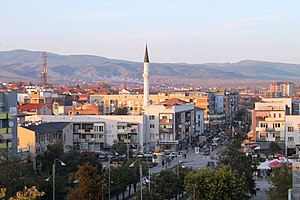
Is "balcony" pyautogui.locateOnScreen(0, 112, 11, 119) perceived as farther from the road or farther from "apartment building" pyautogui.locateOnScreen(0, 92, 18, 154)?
the road

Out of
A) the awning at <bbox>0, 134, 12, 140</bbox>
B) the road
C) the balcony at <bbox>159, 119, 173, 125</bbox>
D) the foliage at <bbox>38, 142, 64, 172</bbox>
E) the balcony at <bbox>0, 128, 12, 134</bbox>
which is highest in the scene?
the balcony at <bbox>0, 128, 12, 134</bbox>

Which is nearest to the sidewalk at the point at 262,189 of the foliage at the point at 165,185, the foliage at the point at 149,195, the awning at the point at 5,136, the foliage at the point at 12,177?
the foliage at the point at 165,185

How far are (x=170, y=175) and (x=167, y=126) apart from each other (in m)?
25.7

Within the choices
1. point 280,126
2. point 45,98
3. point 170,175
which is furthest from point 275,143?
point 45,98

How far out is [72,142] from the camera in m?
46.6

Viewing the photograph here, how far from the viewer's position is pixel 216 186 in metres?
22.6

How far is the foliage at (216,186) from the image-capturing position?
887 inches

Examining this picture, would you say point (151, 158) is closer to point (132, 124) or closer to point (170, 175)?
point (132, 124)

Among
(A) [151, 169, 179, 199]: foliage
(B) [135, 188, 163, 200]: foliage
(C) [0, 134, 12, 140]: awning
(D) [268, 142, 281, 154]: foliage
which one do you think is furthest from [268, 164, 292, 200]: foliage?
(D) [268, 142, 281, 154]: foliage

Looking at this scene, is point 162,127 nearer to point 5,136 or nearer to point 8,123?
point 8,123

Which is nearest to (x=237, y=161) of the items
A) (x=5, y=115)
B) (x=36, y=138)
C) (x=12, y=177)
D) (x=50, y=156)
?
(x=50, y=156)

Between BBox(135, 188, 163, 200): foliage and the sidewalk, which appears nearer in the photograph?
BBox(135, 188, 163, 200): foliage

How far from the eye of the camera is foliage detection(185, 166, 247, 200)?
22531 millimetres

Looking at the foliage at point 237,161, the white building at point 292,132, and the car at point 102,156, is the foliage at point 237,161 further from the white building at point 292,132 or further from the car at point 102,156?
the white building at point 292,132
